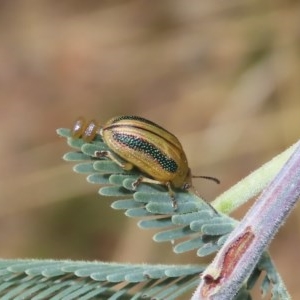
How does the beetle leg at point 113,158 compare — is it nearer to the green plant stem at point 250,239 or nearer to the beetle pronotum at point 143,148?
the beetle pronotum at point 143,148

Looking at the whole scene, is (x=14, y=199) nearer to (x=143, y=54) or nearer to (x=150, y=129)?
(x=143, y=54)

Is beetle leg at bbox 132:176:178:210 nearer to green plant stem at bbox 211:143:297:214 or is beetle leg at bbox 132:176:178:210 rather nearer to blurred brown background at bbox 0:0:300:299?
green plant stem at bbox 211:143:297:214

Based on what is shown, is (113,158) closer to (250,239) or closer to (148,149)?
(148,149)

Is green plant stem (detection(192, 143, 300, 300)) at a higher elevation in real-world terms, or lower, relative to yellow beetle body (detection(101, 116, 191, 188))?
lower

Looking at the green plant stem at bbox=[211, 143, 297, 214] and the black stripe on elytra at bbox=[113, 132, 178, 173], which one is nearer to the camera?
the green plant stem at bbox=[211, 143, 297, 214]

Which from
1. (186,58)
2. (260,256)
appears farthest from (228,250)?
(186,58)

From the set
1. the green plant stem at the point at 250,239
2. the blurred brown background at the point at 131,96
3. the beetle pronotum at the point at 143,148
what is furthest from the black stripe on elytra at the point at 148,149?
the blurred brown background at the point at 131,96

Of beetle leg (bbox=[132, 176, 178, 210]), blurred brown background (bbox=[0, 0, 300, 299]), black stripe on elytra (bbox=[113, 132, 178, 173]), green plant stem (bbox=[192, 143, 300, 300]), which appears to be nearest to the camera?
green plant stem (bbox=[192, 143, 300, 300])

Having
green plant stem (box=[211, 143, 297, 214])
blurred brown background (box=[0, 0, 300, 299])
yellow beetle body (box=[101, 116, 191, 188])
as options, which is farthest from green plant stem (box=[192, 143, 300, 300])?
blurred brown background (box=[0, 0, 300, 299])
